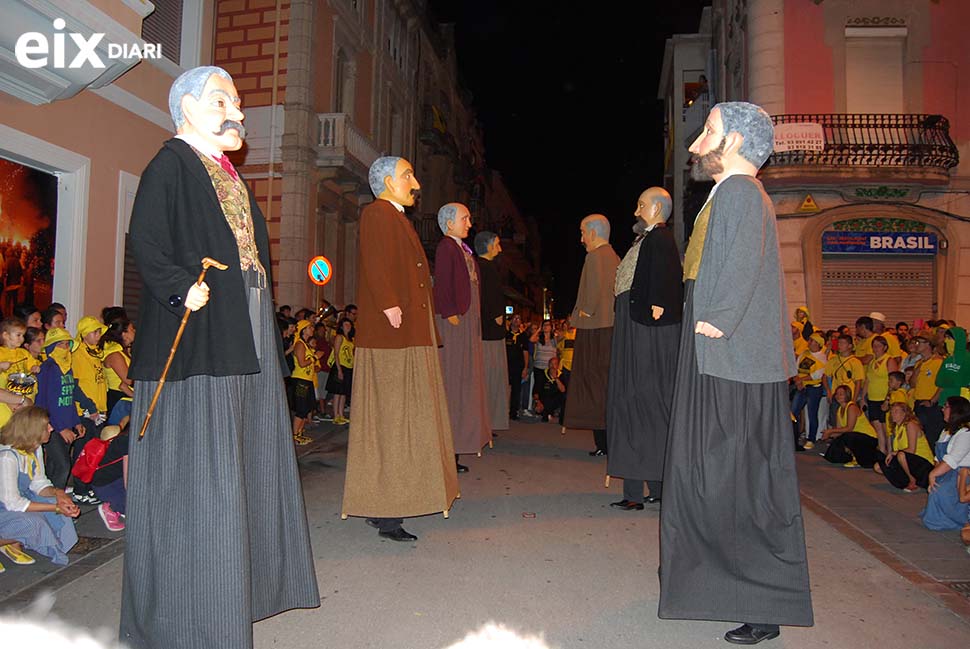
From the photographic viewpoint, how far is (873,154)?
15.7m

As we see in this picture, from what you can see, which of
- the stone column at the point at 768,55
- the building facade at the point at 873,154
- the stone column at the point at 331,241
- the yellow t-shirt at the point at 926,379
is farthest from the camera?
the stone column at the point at 331,241

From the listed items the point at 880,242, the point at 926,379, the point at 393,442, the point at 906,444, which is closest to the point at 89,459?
the point at 393,442

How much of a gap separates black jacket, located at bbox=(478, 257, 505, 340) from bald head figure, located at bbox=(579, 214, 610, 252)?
111cm

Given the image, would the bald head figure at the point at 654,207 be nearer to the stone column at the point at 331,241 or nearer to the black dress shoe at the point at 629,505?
the black dress shoe at the point at 629,505

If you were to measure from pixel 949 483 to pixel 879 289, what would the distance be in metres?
12.8

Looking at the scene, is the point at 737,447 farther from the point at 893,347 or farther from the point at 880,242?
the point at 880,242

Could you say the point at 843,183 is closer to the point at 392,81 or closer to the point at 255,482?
the point at 392,81

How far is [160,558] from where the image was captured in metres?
2.48

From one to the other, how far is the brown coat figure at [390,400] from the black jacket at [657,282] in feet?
5.31

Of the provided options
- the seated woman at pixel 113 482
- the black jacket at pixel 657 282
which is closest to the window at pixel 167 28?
the seated woman at pixel 113 482

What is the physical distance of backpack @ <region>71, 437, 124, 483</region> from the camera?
16.9ft

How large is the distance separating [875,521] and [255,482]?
14.8 feet

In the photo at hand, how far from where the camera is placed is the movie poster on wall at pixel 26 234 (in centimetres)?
751


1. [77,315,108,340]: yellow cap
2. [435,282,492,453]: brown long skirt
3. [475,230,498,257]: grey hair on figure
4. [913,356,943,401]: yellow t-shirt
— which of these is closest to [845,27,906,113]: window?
[913,356,943,401]: yellow t-shirt
